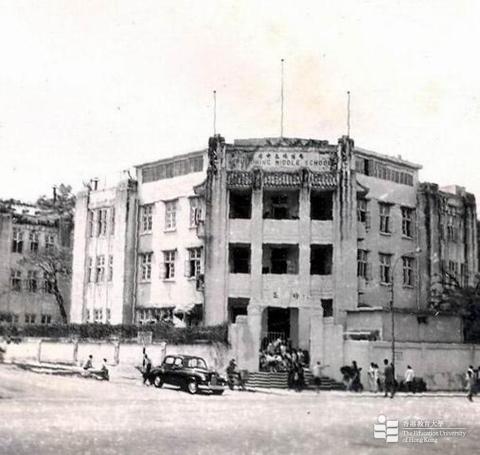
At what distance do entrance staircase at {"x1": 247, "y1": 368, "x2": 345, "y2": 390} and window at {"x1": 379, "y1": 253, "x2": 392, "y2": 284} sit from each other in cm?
831

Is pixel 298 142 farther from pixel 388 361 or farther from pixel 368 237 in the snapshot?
pixel 388 361

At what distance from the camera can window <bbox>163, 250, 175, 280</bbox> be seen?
37.6m

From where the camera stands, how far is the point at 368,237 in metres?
37.2

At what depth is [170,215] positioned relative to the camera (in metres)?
38.0

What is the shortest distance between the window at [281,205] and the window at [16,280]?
46.2 feet

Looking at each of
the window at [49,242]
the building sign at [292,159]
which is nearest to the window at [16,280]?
the window at [49,242]

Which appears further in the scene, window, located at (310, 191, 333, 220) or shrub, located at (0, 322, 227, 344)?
window, located at (310, 191, 333, 220)

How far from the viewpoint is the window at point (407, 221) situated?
127 ft

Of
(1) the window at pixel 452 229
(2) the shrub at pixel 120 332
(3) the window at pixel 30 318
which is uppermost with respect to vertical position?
(1) the window at pixel 452 229

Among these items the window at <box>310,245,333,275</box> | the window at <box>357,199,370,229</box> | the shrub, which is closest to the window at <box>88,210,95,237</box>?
the shrub

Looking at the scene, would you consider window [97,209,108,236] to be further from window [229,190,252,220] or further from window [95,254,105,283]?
window [229,190,252,220]

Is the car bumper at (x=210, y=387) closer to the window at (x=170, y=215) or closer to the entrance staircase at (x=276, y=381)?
the entrance staircase at (x=276, y=381)

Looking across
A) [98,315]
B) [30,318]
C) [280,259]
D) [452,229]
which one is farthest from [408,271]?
[30,318]

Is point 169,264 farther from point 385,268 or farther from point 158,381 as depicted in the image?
point 158,381
